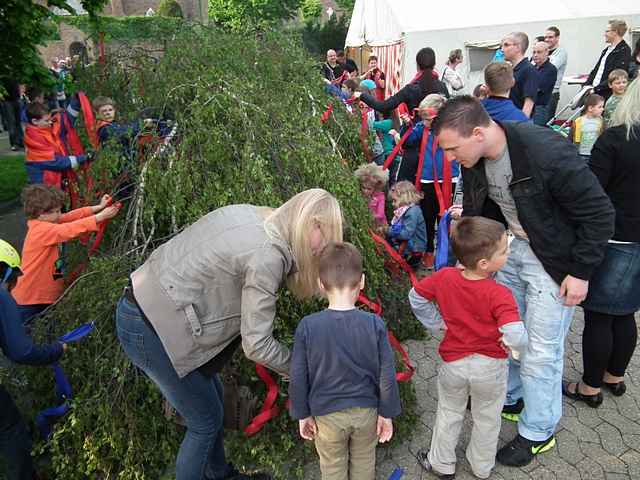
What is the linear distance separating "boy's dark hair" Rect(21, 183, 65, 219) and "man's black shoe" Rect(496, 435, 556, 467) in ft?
9.68

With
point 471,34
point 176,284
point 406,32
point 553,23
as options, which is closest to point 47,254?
point 176,284

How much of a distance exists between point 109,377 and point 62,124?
371 cm

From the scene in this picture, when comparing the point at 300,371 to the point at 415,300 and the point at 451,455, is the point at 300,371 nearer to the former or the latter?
the point at 415,300

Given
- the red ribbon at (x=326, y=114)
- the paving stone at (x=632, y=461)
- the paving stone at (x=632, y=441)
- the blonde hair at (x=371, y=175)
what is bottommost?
the paving stone at (x=632, y=441)

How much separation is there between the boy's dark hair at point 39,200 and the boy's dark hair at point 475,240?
8.02ft

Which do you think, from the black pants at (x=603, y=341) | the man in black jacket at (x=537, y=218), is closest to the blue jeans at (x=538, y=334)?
the man in black jacket at (x=537, y=218)

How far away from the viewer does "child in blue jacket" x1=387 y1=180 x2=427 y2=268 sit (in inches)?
165

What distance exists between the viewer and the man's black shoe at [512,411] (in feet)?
9.37

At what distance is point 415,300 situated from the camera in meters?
2.37

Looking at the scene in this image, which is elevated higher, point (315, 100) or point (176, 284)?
point (315, 100)

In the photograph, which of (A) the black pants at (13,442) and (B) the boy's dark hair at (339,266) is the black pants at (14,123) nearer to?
(A) the black pants at (13,442)

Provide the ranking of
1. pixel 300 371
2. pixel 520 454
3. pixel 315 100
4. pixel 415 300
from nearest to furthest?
pixel 300 371, pixel 415 300, pixel 520 454, pixel 315 100

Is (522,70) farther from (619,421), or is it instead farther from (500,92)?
(619,421)

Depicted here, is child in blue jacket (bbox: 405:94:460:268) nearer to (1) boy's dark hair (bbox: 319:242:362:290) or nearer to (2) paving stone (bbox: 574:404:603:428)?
(2) paving stone (bbox: 574:404:603:428)
